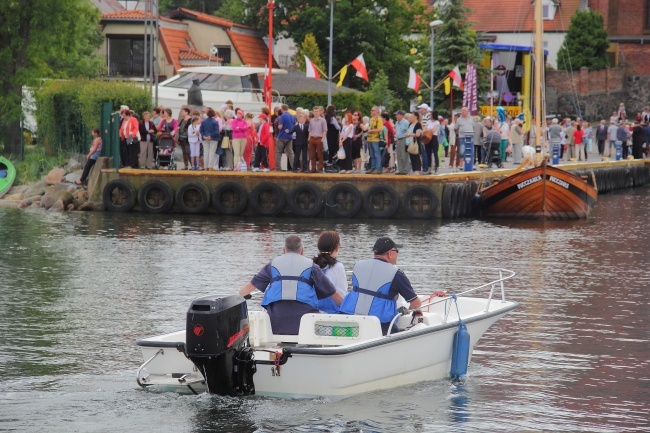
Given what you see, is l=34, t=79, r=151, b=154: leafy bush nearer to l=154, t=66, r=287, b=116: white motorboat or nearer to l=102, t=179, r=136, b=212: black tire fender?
l=102, t=179, r=136, b=212: black tire fender

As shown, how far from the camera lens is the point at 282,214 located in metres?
32.1

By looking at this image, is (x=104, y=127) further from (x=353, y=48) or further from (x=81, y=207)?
(x=353, y=48)

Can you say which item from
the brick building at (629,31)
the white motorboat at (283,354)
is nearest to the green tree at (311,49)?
the brick building at (629,31)

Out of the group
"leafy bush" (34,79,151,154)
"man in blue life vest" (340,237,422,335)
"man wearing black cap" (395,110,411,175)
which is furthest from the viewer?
"leafy bush" (34,79,151,154)

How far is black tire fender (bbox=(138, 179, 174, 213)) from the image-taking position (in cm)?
3253

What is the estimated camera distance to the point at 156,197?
3272cm

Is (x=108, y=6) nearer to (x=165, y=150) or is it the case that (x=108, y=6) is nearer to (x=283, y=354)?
(x=165, y=150)

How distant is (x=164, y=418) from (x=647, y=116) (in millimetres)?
49490

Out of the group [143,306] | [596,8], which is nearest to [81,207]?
[143,306]

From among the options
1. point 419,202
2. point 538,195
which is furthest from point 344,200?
point 538,195

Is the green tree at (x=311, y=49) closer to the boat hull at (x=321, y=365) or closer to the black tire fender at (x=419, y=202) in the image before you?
the black tire fender at (x=419, y=202)

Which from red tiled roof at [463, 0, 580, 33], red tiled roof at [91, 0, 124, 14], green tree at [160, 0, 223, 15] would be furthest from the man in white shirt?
green tree at [160, 0, 223, 15]


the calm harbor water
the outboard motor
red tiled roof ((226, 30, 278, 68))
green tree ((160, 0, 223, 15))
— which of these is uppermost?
green tree ((160, 0, 223, 15))

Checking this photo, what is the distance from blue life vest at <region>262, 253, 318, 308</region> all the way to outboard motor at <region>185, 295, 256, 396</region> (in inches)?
30.9
